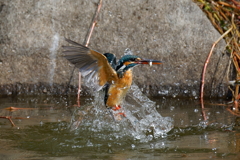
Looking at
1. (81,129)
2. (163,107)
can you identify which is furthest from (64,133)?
(163,107)

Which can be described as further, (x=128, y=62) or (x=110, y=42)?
(x=110, y=42)

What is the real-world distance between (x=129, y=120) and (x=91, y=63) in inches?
33.6

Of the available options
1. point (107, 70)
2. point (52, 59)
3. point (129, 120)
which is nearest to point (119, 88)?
point (107, 70)

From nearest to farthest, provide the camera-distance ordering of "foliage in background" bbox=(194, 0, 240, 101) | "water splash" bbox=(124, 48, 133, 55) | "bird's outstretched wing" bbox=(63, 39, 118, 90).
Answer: "bird's outstretched wing" bbox=(63, 39, 118, 90) → "water splash" bbox=(124, 48, 133, 55) → "foliage in background" bbox=(194, 0, 240, 101)

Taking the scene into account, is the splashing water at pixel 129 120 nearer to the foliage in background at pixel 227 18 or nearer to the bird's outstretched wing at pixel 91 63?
the bird's outstretched wing at pixel 91 63

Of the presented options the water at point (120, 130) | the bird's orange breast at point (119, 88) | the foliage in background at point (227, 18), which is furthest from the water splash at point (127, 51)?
the foliage in background at point (227, 18)

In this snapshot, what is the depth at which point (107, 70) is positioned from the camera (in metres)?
3.85

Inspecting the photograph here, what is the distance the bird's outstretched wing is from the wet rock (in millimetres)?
1344

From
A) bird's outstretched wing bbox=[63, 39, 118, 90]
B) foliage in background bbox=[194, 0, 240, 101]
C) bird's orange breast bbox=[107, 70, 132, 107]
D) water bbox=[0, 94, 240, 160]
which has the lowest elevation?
water bbox=[0, 94, 240, 160]

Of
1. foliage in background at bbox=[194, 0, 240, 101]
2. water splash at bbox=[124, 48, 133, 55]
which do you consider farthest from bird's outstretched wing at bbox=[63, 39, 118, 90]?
foliage in background at bbox=[194, 0, 240, 101]

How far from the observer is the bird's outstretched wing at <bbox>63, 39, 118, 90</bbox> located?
3.59 m

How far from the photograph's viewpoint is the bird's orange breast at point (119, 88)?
3988 mm

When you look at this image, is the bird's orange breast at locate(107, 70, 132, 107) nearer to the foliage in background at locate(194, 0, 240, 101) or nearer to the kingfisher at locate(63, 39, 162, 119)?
the kingfisher at locate(63, 39, 162, 119)

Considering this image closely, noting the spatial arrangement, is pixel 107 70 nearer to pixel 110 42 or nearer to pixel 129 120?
pixel 129 120
